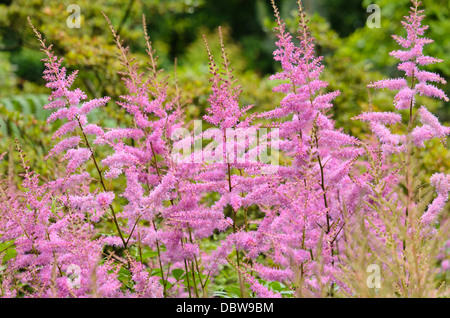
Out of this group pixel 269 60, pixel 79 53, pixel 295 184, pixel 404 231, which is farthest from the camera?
pixel 269 60

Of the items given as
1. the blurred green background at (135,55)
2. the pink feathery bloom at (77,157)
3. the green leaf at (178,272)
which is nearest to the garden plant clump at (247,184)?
the pink feathery bloom at (77,157)

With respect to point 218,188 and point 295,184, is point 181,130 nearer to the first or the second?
point 218,188

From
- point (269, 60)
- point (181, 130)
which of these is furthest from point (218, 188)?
point (269, 60)

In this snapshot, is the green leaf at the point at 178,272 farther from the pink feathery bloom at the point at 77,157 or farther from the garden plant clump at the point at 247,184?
the pink feathery bloom at the point at 77,157

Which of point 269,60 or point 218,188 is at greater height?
point 269,60

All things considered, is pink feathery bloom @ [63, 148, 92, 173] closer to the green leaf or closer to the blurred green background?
the green leaf

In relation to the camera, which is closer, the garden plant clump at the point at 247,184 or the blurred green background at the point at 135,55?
the garden plant clump at the point at 247,184

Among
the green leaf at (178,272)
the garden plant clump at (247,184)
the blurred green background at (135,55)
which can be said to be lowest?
the green leaf at (178,272)

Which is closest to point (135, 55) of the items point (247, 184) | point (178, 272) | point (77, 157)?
point (178, 272)

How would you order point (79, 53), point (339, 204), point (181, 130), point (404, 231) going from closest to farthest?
point (404, 231)
point (339, 204)
point (181, 130)
point (79, 53)

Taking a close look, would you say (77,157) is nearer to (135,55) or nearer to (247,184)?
(247,184)

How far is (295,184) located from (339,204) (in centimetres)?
33

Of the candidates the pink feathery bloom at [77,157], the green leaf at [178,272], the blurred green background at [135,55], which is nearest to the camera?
the pink feathery bloom at [77,157]

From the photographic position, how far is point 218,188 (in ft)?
8.09
